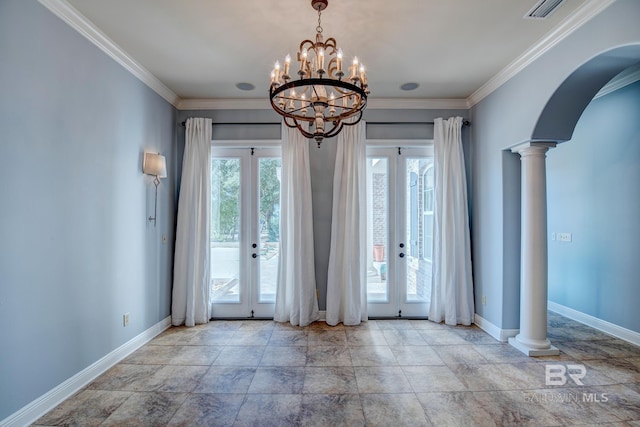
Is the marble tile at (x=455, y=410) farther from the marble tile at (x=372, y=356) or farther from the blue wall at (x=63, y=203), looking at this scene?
the blue wall at (x=63, y=203)

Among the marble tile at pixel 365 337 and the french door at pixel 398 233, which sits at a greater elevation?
the french door at pixel 398 233

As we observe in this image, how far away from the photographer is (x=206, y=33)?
8.97ft

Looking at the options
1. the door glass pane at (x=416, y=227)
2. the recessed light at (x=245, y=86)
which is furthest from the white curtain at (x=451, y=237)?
the recessed light at (x=245, y=86)

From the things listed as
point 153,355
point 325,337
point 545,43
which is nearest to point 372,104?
point 545,43

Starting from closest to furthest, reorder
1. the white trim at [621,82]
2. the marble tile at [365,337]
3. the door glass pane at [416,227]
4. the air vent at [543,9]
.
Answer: the air vent at [543,9] < the white trim at [621,82] < the marble tile at [365,337] < the door glass pane at [416,227]

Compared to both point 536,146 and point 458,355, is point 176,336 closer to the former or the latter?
point 458,355

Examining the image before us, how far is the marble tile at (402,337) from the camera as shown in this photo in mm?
3498

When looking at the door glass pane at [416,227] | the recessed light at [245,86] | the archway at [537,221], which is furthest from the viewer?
the door glass pane at [416,227]

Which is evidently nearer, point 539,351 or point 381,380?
point 381,380

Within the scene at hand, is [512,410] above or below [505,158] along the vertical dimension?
below

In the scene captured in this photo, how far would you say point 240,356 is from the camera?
3.18 metres

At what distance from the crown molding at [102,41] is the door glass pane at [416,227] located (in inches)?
133

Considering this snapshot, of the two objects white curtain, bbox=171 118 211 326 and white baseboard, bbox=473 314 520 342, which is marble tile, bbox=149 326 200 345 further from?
white baseboard, bbox=473 314 520 342

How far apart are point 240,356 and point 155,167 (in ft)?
7.57
